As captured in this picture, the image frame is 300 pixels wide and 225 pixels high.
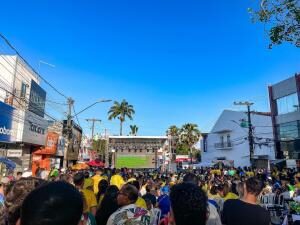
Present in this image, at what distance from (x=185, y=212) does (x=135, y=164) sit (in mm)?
30889

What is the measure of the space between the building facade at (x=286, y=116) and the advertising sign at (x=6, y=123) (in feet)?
104

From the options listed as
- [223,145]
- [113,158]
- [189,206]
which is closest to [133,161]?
[113,158]

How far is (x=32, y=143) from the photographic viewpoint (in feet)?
78.7

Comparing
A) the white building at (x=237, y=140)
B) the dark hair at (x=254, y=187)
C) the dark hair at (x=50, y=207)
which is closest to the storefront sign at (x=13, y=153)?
the dark hair at (x=254, y=187)

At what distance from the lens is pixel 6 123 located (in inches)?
765

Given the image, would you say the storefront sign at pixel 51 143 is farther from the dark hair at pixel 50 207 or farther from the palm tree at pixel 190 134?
the palm tree at pixel 190 134

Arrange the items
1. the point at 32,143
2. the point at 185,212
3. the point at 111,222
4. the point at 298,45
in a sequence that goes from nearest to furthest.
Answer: the point at 185,212, the point at 111,222, the point at 298,45, the point at 32,143

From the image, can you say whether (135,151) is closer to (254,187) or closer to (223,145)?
(223,145)

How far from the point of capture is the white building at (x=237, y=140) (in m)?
43.8

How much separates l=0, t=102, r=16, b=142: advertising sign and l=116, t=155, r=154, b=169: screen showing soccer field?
46.8ft

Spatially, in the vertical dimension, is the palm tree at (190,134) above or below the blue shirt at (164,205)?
above

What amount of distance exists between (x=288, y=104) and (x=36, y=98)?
102 ft

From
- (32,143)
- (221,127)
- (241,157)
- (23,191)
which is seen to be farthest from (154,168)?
(23,191)

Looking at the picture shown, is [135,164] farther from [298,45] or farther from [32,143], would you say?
Answer: [298,45]
